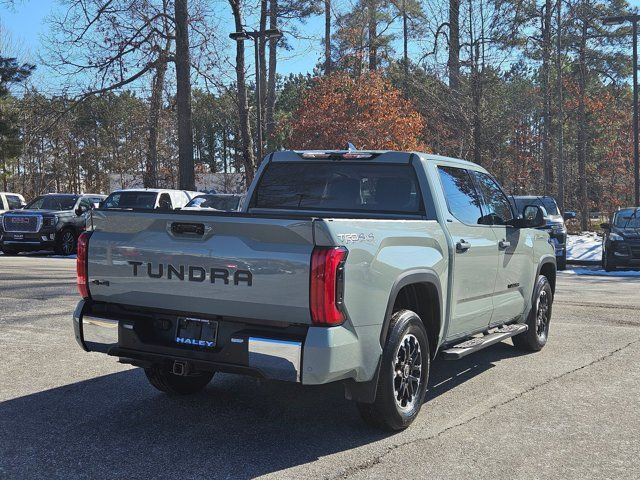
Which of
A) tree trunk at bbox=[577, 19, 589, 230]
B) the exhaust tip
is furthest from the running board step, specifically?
tree trunk at bbox=[577, 19, 589, 230]

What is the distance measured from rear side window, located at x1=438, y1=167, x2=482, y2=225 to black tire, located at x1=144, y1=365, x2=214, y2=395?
2460 millimetres

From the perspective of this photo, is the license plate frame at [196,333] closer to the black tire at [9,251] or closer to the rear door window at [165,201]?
the rear door window at [165,201]

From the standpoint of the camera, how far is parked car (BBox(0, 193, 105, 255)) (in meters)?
20.8

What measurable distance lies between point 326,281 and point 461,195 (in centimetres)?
250

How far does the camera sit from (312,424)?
15.9 ft

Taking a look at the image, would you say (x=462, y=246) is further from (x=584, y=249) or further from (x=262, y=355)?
(x=584, y=249)

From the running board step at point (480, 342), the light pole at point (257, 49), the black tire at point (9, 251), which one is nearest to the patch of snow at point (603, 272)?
the running board step at point (480, 342)

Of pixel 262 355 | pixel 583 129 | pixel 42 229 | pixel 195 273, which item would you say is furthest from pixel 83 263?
pixel 583 129

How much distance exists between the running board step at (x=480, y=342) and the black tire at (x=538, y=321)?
1.01 ft

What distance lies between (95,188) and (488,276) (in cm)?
6412

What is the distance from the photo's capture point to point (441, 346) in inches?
209

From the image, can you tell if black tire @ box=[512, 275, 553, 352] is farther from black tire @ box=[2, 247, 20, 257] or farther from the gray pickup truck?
black tire @ box=[2, 247, 20, 257]

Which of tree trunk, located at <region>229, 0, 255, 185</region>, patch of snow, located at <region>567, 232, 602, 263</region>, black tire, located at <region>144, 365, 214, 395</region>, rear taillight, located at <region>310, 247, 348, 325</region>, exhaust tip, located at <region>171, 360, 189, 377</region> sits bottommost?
patch of snow, located at <region>567, 232, 602, 263</region>

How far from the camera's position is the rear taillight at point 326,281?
383cm
